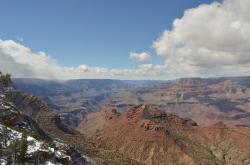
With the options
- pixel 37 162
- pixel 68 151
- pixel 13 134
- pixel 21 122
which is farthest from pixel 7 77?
pixel 37 162

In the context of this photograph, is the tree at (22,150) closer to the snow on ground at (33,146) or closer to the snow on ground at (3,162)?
the snow on ground at (33,146)

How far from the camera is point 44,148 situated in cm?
7225

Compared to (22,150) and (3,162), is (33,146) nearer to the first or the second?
(22,150)

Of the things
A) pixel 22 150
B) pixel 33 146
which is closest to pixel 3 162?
pixel 22 150

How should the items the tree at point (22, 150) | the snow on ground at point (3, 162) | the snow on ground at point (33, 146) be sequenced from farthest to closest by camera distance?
the snow on ground at point (33, 146), the tree at point (22, 150), the snow on ground at point (3, 162)

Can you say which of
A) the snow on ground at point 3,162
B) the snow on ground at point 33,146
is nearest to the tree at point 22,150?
the snow on ground at point 33,146

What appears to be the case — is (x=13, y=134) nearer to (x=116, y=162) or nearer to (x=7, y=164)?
(x=7, y=164)

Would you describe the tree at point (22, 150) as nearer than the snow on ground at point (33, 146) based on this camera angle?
Yes

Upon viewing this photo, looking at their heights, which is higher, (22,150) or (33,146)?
(22,150)

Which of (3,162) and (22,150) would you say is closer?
(3,162)

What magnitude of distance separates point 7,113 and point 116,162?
81980 mm

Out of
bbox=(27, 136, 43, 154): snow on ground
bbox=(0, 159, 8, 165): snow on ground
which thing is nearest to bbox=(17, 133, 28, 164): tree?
bbox=(27, 136, 43, 154): snow on ground

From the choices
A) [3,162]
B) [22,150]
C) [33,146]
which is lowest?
[3,162]

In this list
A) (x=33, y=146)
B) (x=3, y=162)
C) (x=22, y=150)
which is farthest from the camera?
(x=33, y=146)
